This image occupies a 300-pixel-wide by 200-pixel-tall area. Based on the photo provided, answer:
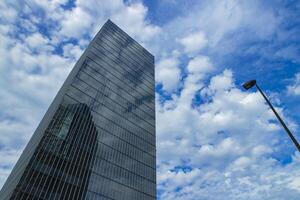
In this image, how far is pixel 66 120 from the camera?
43531 mm

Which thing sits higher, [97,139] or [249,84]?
[97,139]

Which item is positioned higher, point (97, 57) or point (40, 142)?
point (97, 57)

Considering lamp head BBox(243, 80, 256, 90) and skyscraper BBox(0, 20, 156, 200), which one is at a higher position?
skyscraper BBox(0, 20, 156, 200)

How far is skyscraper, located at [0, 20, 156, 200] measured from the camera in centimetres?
3532

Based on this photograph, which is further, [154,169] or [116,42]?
[116,42]

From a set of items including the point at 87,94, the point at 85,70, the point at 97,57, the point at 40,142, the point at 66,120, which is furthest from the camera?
the point at 97,57

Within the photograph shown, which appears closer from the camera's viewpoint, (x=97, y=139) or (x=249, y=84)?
(x=249, y=84)

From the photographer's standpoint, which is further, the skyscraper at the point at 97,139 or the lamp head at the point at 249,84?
the skyscraper at the point at 97,139

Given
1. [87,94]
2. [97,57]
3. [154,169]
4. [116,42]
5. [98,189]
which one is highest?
[116,42]

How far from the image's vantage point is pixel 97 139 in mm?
46875

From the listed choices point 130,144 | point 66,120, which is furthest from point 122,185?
point 66,120

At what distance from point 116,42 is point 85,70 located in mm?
21889

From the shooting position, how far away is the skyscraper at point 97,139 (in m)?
35.3

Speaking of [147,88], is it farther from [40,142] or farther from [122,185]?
[40,142]
